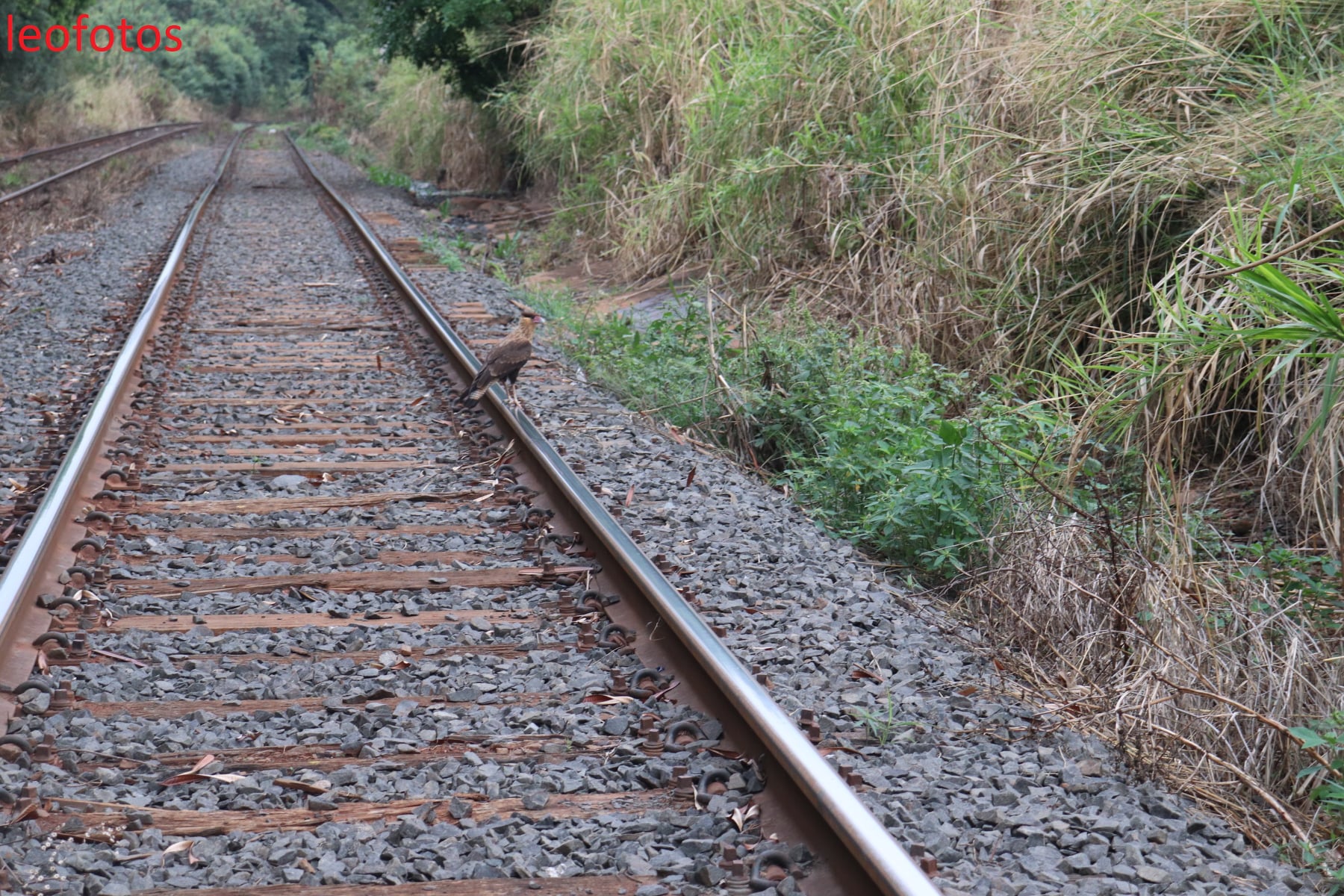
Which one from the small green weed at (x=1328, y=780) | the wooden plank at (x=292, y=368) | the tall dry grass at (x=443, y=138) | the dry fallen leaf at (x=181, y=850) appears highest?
→ the tall dry grass at (x=443, y=138)

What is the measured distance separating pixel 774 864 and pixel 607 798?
44 centimetres

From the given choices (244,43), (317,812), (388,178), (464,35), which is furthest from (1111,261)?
(244,43)

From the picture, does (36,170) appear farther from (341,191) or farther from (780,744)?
(780,744)

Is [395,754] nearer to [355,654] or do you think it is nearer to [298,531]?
[355,654]

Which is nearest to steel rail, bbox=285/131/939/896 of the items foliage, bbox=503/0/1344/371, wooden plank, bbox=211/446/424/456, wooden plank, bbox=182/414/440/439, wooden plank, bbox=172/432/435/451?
wooden plank, bbox=211/446/424/456

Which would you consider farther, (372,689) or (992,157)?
(992,157)

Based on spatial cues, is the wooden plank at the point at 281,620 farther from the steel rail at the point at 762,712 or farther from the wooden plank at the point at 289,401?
the wooden plank at the point at 289,401

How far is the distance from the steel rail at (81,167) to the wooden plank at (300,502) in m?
11.0

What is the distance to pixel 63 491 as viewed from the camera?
405 centimetres

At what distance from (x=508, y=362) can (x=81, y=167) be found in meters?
16.0

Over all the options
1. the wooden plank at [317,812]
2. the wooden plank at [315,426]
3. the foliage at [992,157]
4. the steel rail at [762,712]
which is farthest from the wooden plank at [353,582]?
the foliage at [992,157]

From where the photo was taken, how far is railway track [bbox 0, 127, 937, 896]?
2340 mm

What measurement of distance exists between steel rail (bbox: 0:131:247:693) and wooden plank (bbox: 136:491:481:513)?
12.0 inches

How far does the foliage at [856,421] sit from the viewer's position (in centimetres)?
459
